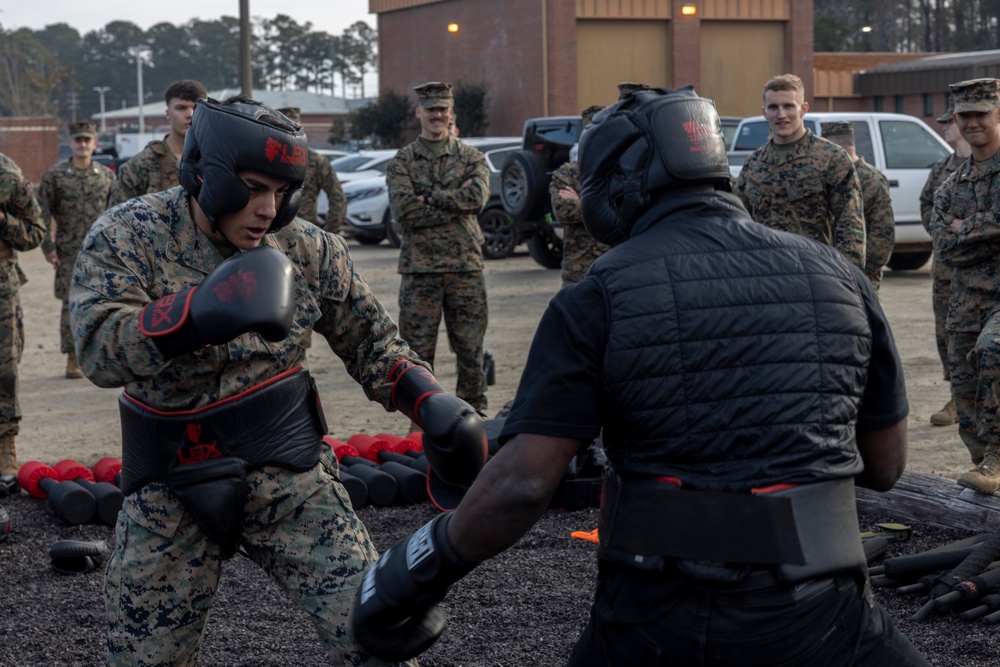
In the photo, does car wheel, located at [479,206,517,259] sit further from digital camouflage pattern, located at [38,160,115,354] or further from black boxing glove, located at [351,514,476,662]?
black boxing glove, located at [351,514,476,662]

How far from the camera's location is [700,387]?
230 cm

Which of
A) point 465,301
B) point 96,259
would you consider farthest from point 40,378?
point 96,259

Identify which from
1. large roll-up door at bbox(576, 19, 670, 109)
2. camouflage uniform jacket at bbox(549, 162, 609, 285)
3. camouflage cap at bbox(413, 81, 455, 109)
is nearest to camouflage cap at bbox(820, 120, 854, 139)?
camouflage uniform jacket at bbox(549, 162, 609, 285)

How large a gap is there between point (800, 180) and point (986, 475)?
231 centimetres

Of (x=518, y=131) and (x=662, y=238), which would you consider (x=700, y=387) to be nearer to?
(x=662, y=238)

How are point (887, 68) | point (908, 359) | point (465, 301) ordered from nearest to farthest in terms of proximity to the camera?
point (465, 301) < point (908, 359) < point (887, 68)

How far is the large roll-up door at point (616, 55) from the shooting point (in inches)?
1510

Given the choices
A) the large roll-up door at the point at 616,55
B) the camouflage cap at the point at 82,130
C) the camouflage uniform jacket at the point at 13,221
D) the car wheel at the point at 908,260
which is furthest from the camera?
the large roll-up door at the point at 616,55

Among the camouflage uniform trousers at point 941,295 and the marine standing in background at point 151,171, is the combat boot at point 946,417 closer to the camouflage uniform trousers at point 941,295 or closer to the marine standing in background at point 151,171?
the camouflage uniform trousers at point 941,295

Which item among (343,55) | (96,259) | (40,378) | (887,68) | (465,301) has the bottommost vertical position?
(40,378)

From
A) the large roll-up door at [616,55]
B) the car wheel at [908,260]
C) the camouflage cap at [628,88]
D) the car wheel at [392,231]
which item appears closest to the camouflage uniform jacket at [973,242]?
the camouflage cap at [628,88]

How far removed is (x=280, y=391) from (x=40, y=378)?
8386 mm

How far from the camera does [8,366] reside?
751cm

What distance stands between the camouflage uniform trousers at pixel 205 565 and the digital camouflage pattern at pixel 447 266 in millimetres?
5457
